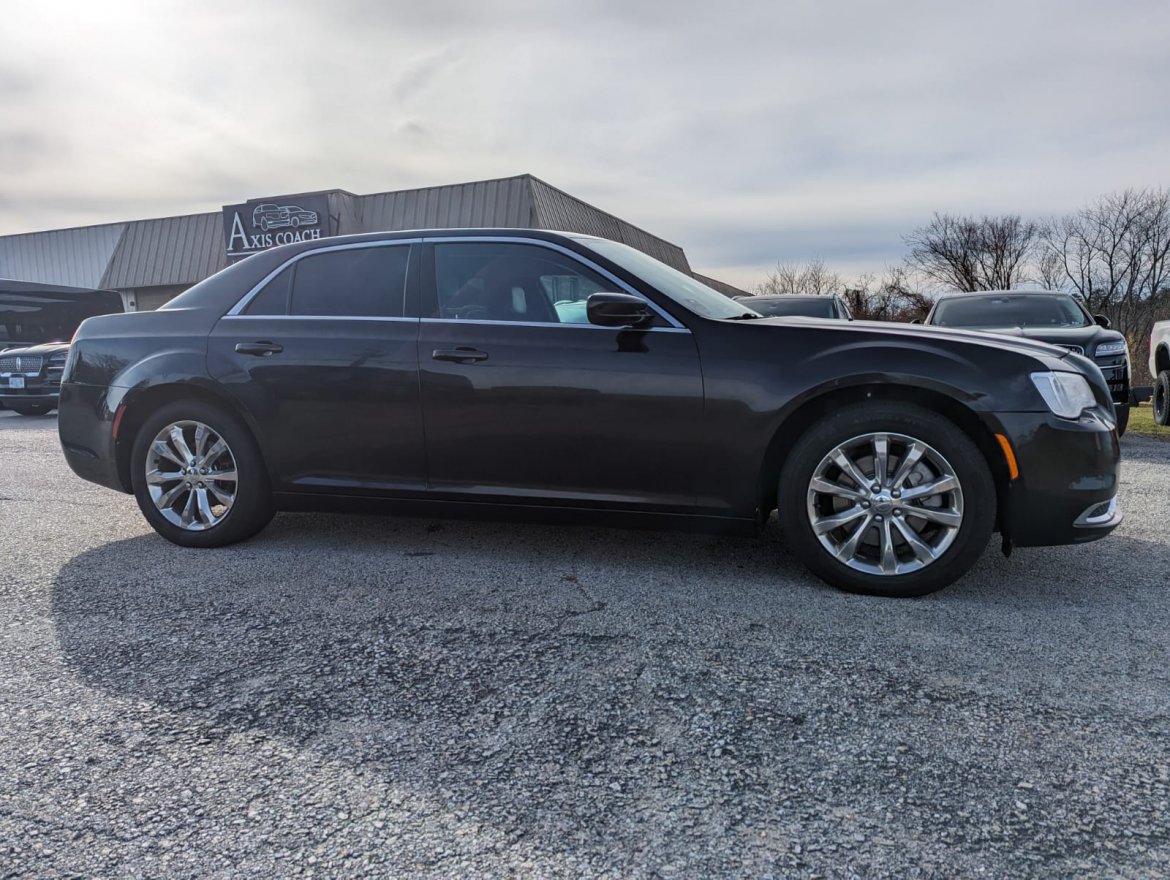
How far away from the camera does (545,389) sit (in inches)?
147

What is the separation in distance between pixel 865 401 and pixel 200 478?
3393 mm

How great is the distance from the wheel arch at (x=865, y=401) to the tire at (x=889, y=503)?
0.06 metres

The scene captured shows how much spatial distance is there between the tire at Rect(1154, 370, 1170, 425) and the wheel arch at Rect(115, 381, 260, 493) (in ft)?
31.6

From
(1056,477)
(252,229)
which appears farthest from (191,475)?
(252,229)

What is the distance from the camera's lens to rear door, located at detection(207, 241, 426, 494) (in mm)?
3996

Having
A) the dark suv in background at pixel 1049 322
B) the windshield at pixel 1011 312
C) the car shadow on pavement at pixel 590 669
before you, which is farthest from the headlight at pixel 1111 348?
the car shadow on pavement at pixel 590 669

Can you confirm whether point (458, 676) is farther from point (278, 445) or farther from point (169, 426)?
point (169, 426)

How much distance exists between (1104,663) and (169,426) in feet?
14.4

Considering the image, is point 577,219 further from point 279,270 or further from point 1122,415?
point 279,270

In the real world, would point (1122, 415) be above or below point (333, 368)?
below

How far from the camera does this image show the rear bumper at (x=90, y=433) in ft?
14.7

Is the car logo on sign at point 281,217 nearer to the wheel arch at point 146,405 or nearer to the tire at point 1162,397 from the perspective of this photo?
the wheel arch at point 146,405

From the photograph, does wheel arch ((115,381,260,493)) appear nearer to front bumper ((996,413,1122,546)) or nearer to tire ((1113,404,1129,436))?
front bumper ((996,413,1122,546))

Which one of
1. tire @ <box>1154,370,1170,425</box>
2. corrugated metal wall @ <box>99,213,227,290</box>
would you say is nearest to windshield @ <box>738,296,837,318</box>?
tire @ <box>1154,370,1170,425</box>
